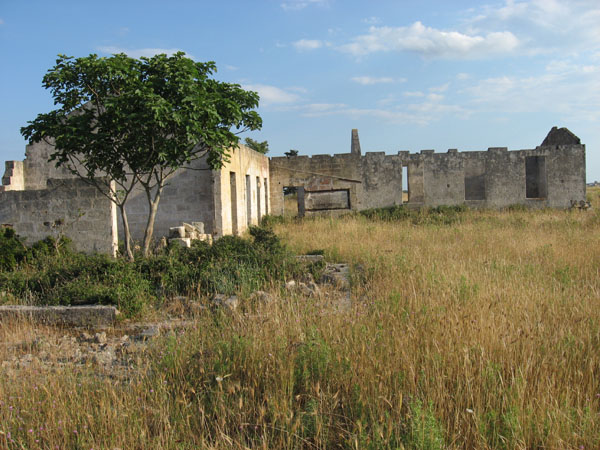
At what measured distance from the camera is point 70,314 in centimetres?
584

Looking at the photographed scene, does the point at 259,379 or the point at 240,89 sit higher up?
the point at 240,89

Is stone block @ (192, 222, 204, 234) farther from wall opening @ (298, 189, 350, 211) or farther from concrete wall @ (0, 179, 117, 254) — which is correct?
wall opening @ (298, 189, 350, 211)

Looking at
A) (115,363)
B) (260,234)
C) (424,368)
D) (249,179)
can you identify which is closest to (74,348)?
(115,363)

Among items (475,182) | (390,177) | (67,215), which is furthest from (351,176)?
(67,215)

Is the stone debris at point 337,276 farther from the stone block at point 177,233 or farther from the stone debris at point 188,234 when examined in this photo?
the stone block at point 177,233

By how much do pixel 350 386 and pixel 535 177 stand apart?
82.1 feet

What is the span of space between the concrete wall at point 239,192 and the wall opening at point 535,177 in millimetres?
13551

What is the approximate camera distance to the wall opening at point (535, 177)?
22703 millimetres

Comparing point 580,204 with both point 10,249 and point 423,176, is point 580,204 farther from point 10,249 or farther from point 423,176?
point 10,249

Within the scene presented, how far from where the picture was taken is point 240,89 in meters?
9.44

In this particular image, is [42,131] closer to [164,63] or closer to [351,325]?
[164,63]

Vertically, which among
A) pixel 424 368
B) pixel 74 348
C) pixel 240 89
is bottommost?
pixel 74 348

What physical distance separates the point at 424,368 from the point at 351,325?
0.77 metres

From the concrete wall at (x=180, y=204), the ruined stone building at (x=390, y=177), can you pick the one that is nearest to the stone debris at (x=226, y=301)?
the concrete wall at (x=180, y=204)
